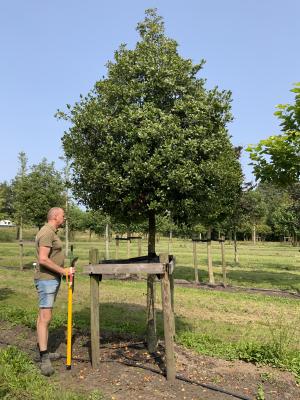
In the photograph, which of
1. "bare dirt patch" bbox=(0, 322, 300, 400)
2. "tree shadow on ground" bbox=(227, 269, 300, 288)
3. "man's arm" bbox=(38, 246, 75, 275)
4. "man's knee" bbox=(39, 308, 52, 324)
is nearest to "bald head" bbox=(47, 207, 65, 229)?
"man's arm" bbox=(38, 246, 75, 275)

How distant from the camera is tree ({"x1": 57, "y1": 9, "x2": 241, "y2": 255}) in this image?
6.82 metres

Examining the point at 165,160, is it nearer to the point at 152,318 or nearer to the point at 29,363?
the point at 152,318

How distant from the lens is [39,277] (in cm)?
685

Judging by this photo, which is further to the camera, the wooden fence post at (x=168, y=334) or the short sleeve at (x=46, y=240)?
the short sleeve at (x=46, y=240)

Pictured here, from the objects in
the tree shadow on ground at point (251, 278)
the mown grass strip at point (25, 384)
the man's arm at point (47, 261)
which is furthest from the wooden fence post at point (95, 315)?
the tree shadow on ground at point (251, 278)

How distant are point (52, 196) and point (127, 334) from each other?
14367 mm

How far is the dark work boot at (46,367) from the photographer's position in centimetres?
630

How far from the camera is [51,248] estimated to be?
691 centimetres

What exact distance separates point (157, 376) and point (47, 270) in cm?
226

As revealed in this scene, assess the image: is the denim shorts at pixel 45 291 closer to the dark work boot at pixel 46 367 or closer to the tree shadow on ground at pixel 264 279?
the dark work boot at pixel 46 367

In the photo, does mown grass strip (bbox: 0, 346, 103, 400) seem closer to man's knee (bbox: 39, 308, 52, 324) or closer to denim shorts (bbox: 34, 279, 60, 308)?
man's knee (bbox: 39, 308, 52, 324)

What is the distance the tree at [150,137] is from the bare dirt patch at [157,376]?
185 centimetres

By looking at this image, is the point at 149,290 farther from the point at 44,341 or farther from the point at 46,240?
the point at 46,240

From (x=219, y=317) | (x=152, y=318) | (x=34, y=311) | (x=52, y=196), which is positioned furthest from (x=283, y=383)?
(x=52, y=196)
